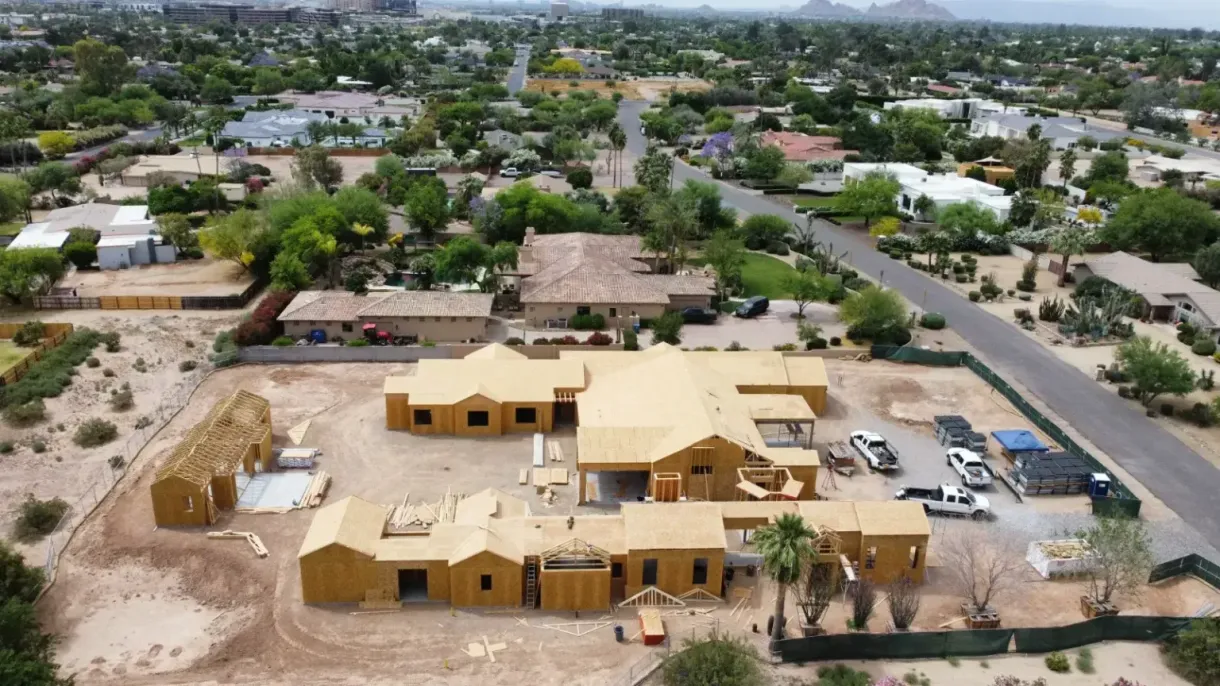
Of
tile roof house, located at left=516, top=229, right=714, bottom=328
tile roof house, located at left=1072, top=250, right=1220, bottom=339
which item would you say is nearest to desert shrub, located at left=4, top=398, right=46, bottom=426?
tile roof house, located at left=516, top=229, right=714, bottom=328

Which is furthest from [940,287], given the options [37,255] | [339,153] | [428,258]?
[339,153]

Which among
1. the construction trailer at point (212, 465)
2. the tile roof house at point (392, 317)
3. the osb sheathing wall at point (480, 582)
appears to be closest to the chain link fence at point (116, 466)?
the construction trailer at point (212, 465)

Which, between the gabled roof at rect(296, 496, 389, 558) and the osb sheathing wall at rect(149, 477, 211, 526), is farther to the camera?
the osb sheathing wall at rect(149, 477, 211, 526)

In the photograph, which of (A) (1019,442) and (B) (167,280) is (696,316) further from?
(B) (167,280)

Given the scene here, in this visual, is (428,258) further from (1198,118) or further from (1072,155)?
(1198,118)

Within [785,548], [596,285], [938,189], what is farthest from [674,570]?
[938,189]

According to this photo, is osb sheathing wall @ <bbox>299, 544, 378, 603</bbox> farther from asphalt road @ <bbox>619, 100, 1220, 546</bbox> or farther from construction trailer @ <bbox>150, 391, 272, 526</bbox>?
asphalt road @ <bbox>619, 100, 1220, 546</bbox>
